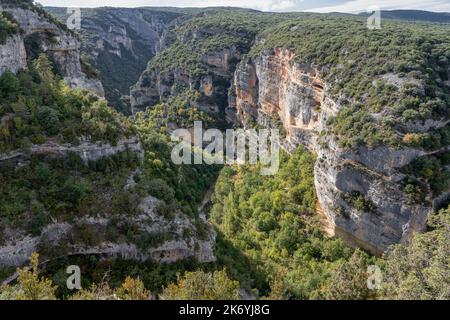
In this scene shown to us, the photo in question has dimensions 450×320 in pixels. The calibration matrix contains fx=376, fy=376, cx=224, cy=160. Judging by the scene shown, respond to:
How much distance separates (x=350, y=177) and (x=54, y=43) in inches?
1403

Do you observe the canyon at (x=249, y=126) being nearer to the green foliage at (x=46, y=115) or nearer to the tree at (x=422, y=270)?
the green foliage at (x=46, y=115)

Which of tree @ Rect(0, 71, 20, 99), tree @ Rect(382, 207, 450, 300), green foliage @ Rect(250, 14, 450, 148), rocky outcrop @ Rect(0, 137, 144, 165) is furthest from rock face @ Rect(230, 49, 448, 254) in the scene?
tree @ Rect(0, 71, 20, 99)

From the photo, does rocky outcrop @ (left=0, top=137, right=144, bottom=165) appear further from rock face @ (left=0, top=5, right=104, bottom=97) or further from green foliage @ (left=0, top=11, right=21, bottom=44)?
rock face @ (left=0, top=5, right=104, bottom=97)

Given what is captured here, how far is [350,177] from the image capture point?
37750mm

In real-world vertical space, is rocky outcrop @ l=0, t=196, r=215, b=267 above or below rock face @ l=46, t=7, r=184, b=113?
below

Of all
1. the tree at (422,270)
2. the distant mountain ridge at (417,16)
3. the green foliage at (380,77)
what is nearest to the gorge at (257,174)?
the green foliage at (380,77)

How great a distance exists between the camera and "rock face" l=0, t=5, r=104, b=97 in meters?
39.9

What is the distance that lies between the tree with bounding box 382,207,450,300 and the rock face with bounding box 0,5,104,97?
3711 centimetres

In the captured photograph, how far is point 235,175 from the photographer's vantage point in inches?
2470

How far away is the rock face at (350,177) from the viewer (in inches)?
1363

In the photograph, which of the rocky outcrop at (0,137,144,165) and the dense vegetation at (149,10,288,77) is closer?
the rocky outcrop at (0,137,144,165)

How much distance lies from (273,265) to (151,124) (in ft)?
158

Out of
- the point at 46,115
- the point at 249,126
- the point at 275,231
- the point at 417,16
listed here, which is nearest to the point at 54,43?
the point at 46,115

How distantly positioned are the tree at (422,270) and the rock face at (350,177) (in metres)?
9.71
